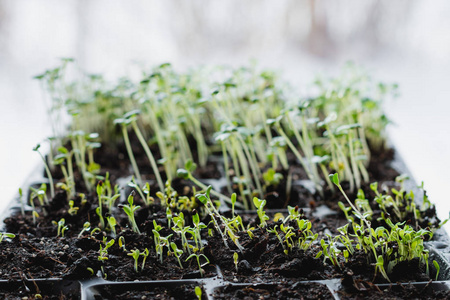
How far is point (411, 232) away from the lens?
1064 millimetres

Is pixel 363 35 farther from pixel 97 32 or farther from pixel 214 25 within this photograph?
pixel 97 32

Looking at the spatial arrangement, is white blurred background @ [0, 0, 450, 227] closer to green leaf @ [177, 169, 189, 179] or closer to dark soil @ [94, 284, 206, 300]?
green leaf @ [177, 169, 189, 179]

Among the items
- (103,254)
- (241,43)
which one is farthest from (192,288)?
(241,43)

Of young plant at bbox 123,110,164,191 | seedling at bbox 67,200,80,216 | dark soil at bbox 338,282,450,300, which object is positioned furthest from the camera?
young plant at bbox 123,110,164,191

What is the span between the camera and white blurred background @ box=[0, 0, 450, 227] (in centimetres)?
253

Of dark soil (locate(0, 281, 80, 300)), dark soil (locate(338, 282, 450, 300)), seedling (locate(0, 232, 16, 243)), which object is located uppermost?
seedling (locate(0, 232, 16, 243))

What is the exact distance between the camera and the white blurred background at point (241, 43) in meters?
2.53

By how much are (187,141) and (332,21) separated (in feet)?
5.81

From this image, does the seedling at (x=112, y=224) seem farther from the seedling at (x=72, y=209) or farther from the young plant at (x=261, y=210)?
the young plant at (x=261, y=210)

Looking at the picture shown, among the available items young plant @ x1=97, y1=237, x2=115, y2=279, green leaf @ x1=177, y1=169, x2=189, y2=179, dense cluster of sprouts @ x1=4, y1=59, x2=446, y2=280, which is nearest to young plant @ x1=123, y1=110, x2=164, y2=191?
dense cluster of sprouts @ x1=4, y1=59, x2=446, y2=280

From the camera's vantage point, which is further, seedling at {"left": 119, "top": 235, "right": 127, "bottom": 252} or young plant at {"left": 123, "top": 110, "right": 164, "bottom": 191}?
young plant at {"left": 123, "top": 110, "right": 164, "bottom": 191}

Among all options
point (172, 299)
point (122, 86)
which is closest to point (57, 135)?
point (122, 86)

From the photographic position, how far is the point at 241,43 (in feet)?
10.6

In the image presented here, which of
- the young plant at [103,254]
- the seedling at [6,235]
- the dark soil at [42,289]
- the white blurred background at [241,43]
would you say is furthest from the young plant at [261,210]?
the white blurred background at [241,43]
